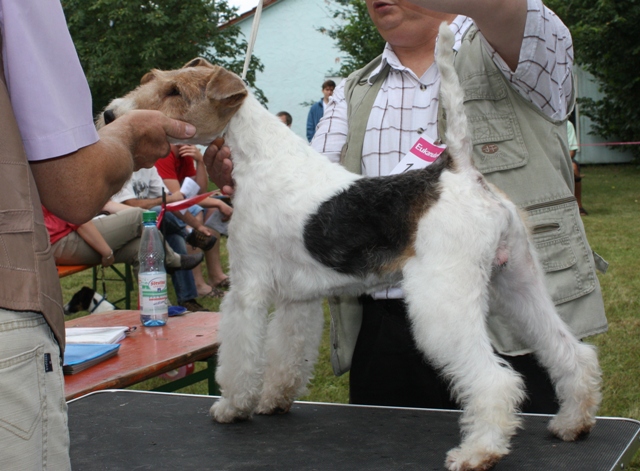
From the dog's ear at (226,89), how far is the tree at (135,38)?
21758 mm

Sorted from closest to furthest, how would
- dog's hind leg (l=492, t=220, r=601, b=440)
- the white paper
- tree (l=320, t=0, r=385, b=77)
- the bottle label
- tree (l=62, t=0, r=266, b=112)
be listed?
dog's hind leg (l=492, t=220, r=601, b=440)
the white paper
the bottle label
tree (l=320, t=0, r=385, b=77)
tree (l=62, t=0, r=266, b=112)

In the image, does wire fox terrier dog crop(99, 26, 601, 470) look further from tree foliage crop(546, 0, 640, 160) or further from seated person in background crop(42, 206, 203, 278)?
tree foliage crop(546, 0, 640, 160)

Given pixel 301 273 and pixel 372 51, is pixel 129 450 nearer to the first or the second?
pixel 301 273

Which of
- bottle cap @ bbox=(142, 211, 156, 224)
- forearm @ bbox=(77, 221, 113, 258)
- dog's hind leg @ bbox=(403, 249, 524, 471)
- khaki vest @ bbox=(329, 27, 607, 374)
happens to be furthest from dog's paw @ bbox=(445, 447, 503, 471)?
forearm @ bbox=(77, 221, 113, 258)

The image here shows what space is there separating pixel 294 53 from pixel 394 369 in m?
29.6

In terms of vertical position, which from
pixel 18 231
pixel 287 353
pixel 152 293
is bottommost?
pixel 287 353

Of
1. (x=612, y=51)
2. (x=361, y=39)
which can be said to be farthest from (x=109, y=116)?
(x=612, y=51)

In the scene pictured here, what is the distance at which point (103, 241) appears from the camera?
6.42 meters

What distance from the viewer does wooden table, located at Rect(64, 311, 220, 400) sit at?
3024 millimetres

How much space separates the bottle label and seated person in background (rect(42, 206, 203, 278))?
2.30m

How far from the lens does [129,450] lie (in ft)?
7.68

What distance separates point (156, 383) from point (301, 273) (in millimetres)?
3766

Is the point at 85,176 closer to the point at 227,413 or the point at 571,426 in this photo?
the point at 227,413

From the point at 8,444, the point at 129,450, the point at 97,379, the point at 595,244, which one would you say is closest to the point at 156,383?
the point at 97,379
